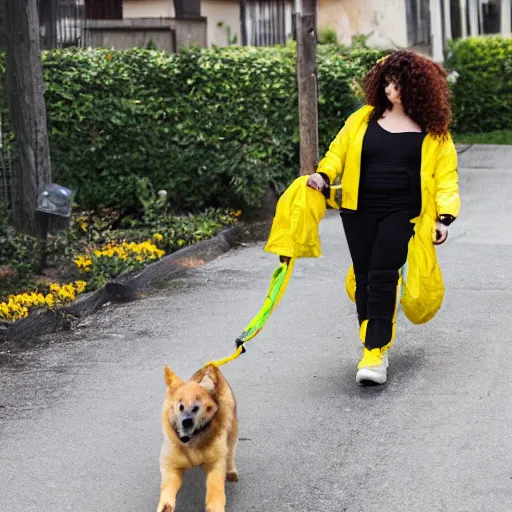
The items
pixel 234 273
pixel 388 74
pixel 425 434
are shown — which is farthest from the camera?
pixel 234 273

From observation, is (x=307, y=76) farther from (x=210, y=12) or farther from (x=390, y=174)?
(x=210, y=12)

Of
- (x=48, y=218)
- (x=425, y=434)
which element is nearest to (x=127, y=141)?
(x=48, y=218)

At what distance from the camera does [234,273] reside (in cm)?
1035

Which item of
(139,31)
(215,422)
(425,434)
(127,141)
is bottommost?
(425,434)

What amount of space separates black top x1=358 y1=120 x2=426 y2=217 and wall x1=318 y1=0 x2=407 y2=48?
16371 mm

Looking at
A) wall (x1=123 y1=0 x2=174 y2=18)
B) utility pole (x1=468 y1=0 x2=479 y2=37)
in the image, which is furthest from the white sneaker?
utility pole (x1=468 y1=0 x2=479 y2=37)

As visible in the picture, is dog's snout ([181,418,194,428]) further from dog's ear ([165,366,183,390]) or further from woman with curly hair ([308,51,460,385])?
woman with curly hair ([308,51,460,385])

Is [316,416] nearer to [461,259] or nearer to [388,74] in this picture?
[388,74]

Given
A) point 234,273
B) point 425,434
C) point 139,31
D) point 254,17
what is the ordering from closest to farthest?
point 425,434 < point 234,273 < point 139,31 < point 254,17

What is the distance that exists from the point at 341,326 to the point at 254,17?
46.5 feet

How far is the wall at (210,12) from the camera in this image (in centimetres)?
2025

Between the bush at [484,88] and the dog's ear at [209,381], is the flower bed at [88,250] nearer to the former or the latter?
the dog's ear at [209,381]

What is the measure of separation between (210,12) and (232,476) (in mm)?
16146

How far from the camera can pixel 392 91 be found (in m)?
6.46
